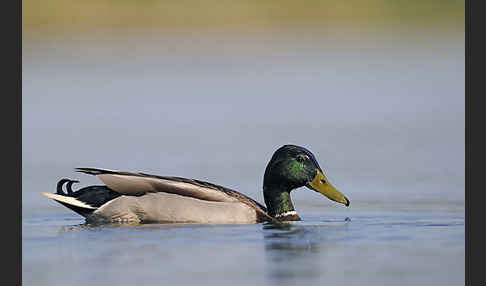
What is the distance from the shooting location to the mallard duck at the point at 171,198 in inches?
493

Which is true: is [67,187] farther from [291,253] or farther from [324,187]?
[291,253]

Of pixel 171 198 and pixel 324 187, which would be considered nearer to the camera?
pixel 171 198

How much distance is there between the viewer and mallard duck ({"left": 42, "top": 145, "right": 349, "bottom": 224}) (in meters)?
12.5

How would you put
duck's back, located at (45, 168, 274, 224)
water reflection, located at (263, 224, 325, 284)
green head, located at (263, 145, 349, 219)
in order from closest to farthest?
1. water reflection, located at (263, 224, 325, 284)
2. duck's back, located at (45, 168, 274, 224)
3. green head, located at (263, 145, 349, 219)

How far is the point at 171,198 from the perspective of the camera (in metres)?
12.6

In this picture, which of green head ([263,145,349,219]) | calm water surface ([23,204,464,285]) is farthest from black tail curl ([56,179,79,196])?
green head ([263,145,349,219])

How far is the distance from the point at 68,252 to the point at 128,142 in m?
4.59

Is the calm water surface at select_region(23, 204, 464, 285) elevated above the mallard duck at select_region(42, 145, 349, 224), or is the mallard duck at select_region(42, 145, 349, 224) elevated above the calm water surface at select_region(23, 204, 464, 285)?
the mallard duck at select_region(42, 145, 349, 224)

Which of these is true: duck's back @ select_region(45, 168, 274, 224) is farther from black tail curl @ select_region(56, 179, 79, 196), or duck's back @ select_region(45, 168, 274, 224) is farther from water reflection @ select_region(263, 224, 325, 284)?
water reflection @ select_region(263, 224, 325, 284)

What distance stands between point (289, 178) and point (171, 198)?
1126mm

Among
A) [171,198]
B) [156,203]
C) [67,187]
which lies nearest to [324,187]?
[171,198]

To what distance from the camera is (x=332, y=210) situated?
13328mm

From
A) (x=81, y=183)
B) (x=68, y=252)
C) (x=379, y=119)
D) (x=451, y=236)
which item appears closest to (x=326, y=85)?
(x=379, y=119)

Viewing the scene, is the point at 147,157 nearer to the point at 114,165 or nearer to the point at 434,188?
the point at 114,165
